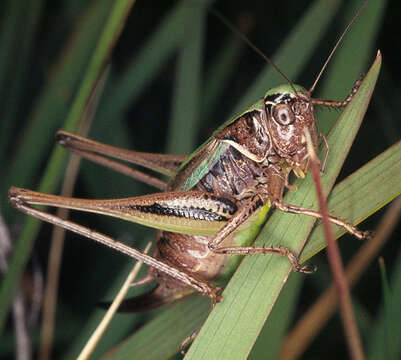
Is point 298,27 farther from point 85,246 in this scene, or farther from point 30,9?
point 85,246

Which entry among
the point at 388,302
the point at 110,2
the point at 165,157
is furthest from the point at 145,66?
the point at 388,302

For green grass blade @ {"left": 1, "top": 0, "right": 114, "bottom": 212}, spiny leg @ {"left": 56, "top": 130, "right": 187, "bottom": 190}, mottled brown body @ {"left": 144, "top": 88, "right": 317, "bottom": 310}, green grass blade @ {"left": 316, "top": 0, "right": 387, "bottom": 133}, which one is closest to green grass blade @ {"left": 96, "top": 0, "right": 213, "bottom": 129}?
green grass blade @ {"left": 1, "top": 0, "right": 114, "bottom": 212}

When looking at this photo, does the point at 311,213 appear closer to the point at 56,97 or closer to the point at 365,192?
the point at 365,192

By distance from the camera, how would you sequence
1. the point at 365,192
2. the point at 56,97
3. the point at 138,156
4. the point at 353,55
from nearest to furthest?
the point at 365,192 < the point at 353,55 < the point at 138,156 < the point at 56,97

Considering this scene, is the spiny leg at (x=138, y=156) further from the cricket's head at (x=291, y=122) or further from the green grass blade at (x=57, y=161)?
the cricket's head at (x=291, y=122)

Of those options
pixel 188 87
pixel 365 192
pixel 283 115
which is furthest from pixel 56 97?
pixel 365 192

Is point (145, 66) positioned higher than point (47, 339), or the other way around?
point (145, 66)
